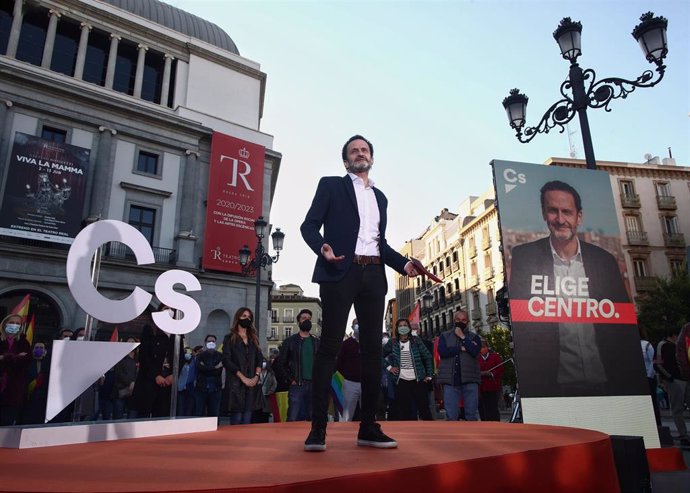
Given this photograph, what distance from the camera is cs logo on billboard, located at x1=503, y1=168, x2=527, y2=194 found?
574 centimetres

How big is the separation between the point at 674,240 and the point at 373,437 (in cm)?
4164

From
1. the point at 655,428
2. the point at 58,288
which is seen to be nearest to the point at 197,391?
the point at 655,428

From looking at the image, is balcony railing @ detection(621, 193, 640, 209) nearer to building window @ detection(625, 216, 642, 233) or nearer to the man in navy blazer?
building window @ detection(625, 216, 642, 233)

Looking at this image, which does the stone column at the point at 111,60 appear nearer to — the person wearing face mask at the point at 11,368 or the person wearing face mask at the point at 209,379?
the person wearing face mask at the point at 11,368

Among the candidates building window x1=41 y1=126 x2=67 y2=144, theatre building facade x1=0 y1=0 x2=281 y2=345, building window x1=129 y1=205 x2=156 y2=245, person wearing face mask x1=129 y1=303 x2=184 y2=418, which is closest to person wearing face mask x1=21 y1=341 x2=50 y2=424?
person wearing face mask x1=129 y1=303 x2=184 y2=418

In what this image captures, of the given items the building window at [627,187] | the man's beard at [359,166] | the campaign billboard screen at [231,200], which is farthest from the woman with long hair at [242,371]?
the building window at [627,187]

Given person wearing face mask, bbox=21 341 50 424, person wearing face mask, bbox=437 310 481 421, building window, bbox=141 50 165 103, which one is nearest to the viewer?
person wearing face mask, bbox=437 310 481 421

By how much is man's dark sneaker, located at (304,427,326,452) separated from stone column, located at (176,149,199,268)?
2015 cm

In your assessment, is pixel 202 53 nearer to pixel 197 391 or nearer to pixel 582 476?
pixel 197 391

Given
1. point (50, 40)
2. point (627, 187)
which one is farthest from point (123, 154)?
point (627, 187)

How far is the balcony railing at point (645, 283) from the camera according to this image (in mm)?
33750

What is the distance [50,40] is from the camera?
22266 mm

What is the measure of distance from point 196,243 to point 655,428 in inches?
811

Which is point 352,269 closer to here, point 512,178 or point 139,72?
point 512,178
